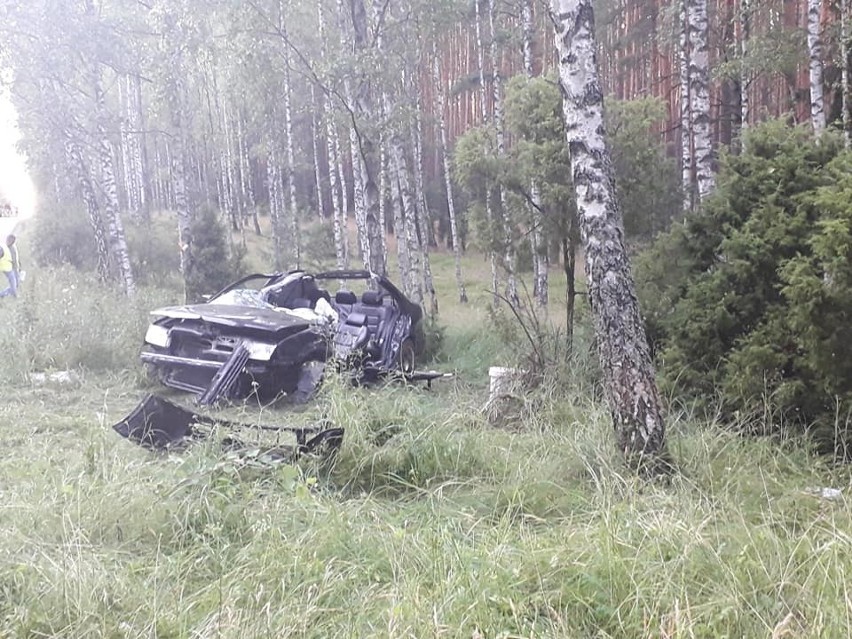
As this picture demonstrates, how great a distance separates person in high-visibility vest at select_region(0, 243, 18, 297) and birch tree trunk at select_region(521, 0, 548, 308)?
9.53 metres

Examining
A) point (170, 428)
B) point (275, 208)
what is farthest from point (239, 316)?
point (275, 208)

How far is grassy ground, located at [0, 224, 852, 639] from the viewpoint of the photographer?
280 centimetres

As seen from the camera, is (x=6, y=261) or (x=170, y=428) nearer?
(x=170, y=428)

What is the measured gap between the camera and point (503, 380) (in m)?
6.81

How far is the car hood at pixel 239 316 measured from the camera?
7105mm

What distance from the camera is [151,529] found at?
12.1 feet

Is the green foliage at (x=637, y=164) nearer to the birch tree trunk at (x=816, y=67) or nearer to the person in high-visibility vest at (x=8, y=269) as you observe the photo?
the birch tree trunk at (x=816, y=67)

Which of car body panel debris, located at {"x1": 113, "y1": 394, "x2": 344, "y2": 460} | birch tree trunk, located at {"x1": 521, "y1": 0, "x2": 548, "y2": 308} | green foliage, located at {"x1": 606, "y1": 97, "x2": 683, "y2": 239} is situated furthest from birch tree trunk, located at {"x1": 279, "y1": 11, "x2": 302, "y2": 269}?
car body panel debris, located at {"x1": 113, "y1": 394, "x2": 344, "y2": 460}

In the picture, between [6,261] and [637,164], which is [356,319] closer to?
[637,164]

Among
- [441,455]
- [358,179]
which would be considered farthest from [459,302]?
[441,455]

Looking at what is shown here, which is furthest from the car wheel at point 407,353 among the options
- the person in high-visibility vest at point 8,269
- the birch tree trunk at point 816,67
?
the person in high-visibility vest at point 8,269

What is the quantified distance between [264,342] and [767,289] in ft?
14.9

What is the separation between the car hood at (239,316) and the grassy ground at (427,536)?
1667 mm

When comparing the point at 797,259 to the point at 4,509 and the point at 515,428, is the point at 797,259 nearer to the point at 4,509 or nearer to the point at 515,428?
the point at 515,428
